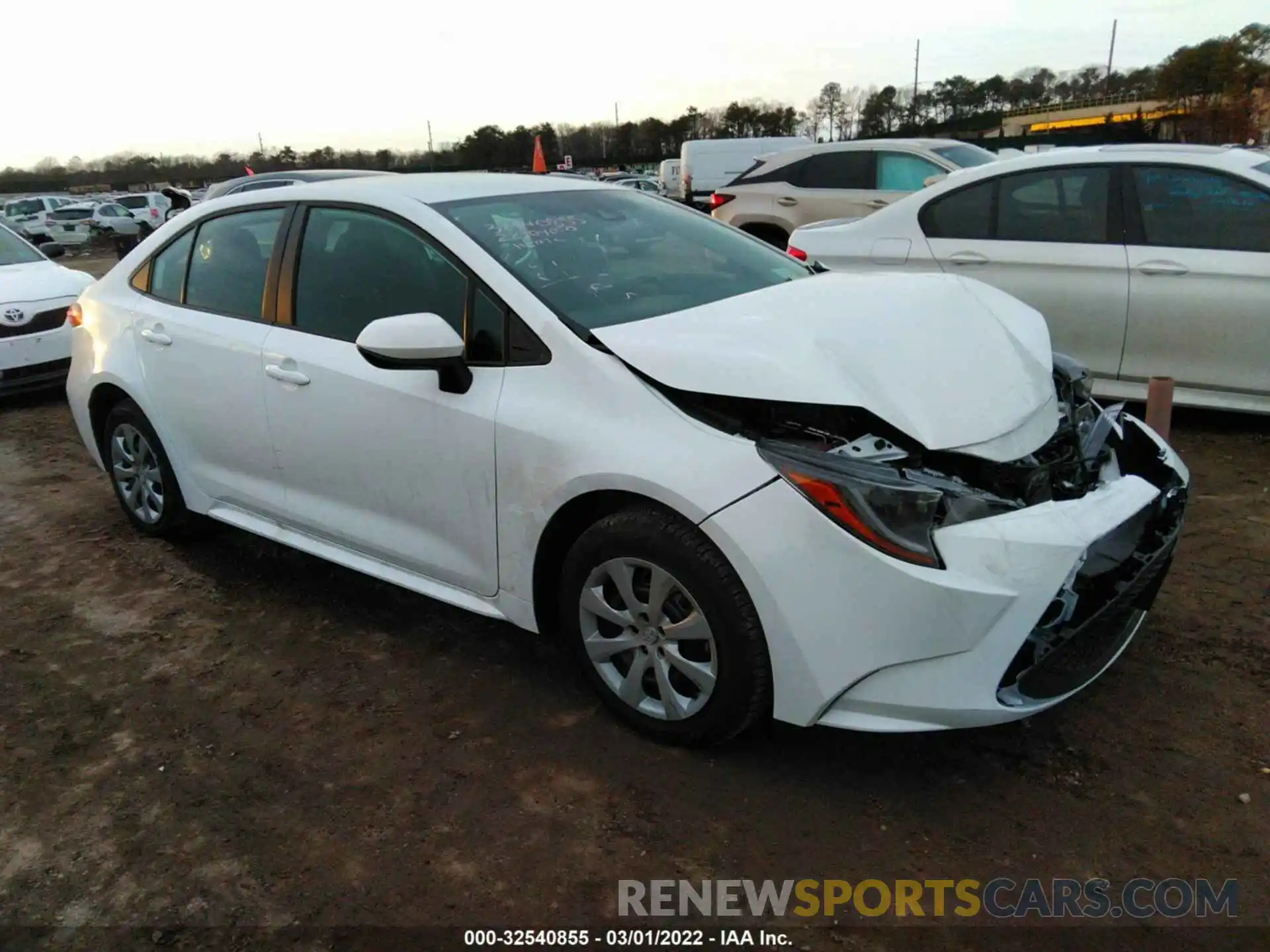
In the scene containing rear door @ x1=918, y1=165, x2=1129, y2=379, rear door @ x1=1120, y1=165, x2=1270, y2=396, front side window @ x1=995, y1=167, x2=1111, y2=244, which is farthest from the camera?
front side window @ x1=995, y1=167, x2=1111, y2=244

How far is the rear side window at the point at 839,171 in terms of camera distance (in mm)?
9672

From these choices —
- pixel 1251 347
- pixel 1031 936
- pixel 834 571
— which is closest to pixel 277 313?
pixel 834 571

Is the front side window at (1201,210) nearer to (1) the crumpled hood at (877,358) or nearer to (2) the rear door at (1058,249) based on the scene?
(2) the rear door at (1058,249)

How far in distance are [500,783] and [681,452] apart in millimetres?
1077

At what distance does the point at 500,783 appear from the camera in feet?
8.90

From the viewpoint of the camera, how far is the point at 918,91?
238 feet

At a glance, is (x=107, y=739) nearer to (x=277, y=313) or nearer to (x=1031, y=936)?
(x=277, y=313)

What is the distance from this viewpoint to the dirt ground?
2.32m

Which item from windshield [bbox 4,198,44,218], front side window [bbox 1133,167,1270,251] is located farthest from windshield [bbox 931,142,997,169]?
windshield [bbox 4,198,44,218]

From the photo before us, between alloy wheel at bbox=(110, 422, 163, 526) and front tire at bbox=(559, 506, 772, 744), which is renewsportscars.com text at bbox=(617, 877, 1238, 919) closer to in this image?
front tire at bbox=(559, 506, 772, 744)

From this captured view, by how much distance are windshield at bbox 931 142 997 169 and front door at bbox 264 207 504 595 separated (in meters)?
7.81

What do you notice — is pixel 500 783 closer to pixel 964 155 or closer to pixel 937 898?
pixel 937 898

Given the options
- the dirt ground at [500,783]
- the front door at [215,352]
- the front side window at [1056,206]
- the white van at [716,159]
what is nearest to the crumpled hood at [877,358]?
the dirt ground at [500,783]

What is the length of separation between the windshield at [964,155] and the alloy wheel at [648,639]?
8.28 m
